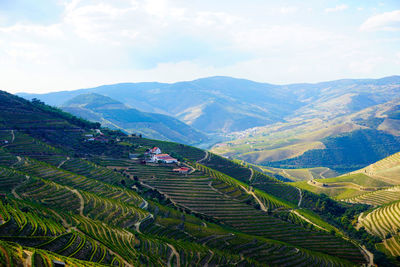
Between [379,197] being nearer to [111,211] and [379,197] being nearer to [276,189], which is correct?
[276,189]

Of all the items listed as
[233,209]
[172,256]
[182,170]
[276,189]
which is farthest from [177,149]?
[172,256]

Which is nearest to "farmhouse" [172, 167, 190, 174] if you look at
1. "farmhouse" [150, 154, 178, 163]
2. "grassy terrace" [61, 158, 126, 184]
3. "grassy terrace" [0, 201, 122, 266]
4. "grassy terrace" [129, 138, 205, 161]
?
"farmhouse" [150, 154, 178, 163]

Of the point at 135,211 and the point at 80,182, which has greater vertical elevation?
the point at 80,182

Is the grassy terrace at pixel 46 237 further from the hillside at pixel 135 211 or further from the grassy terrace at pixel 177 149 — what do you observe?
the grassy terrace at pixel 177 149

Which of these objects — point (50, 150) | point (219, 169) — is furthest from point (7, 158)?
point (219, 169)

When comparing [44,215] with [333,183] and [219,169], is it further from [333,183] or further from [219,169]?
[333,183]

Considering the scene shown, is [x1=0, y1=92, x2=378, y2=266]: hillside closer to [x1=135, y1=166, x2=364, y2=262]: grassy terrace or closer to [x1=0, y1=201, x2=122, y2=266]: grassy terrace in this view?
[x1=0, y1=201, x2=122, y2=266]: grassy terrace

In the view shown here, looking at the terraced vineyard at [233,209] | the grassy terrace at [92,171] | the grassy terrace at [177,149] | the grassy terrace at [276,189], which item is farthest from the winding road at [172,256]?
the grassy terrace at [177,149]

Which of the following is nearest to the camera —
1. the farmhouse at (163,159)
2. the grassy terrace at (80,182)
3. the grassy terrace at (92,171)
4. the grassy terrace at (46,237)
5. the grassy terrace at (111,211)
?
the grassy terrace at (46,237)
